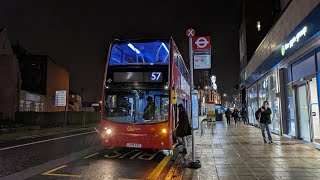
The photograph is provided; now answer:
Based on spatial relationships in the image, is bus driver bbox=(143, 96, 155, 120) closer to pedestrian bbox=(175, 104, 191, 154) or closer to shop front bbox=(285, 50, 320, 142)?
pedestrian bbox=(175, 104, 191, 154)

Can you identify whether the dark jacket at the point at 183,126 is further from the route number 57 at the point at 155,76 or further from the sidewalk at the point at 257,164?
the route number 57 at the point at 155,76

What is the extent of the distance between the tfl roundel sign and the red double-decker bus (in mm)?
1409

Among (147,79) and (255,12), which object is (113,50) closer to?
(147,79)

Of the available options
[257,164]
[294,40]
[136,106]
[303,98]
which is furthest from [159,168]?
[303,98]

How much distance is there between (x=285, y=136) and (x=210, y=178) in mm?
11347

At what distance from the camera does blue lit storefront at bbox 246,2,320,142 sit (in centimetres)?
1157

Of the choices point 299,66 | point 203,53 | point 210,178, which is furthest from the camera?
point 299,66

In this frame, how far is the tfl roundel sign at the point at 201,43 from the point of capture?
958cm

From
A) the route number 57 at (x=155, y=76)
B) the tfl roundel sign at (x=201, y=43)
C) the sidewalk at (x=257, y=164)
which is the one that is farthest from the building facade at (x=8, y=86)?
the tfl roundel sign at (x=201, y=43)

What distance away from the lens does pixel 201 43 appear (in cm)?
964

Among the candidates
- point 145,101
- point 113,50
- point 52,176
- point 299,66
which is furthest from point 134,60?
point 299,66

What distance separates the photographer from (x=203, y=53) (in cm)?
956

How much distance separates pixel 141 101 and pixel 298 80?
26.6 feet

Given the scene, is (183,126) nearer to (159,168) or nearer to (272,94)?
(159,168)
